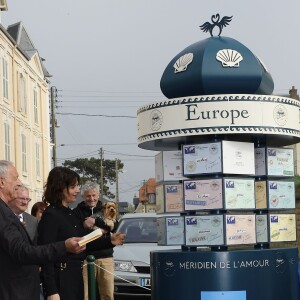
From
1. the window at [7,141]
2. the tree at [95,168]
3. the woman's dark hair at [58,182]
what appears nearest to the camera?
the woman's dark hair at [58,182]

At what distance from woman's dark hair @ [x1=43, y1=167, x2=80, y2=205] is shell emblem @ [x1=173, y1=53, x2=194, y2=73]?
8.11 feet

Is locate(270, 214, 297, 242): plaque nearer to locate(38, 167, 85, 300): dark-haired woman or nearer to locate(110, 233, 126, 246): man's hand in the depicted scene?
locate(110, 233, 126, 246): man's hand

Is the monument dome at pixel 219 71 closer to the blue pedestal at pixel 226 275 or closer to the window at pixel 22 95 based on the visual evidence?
the blue pedestal at pixel 226 275

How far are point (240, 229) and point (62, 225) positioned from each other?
98.7 inches

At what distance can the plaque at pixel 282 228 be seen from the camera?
840cm

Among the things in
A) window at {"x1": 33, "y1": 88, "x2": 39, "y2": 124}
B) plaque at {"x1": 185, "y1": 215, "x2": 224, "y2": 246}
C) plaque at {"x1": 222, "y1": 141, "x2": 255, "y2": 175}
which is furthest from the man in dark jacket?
window at {"x1": 33, "y1": 88, "x2": 39, "y2": 124}

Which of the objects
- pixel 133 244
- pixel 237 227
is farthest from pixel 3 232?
pixel 133 244

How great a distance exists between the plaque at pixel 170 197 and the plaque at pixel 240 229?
84 centimetres

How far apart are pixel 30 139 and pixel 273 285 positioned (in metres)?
31.2

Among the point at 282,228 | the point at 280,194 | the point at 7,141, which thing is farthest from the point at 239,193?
the point at 7,141

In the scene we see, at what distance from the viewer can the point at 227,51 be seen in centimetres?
820

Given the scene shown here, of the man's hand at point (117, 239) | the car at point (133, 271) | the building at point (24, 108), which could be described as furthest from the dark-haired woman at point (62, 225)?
the building at point (24, 108)

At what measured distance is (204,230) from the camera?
8.05 m

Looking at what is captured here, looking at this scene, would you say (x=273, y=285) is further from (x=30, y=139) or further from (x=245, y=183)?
(x=30, y=139)
